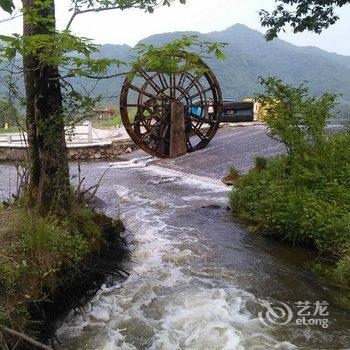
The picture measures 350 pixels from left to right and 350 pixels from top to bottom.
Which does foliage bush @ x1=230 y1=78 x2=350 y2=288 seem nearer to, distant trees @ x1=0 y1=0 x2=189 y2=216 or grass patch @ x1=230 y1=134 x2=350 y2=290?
grass patch @ x1=230 y1=134 x2=350 y2=290

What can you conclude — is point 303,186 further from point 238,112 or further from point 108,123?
point 108,123

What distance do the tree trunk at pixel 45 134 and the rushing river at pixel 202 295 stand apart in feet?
3.67

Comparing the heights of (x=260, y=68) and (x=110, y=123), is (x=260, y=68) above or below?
above

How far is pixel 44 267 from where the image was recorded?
3.71 metres

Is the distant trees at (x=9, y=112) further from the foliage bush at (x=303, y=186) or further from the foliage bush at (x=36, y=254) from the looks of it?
the foliage bush at (x=303, y=186)

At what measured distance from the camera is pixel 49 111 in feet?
14.7

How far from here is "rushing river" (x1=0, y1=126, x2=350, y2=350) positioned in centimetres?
354

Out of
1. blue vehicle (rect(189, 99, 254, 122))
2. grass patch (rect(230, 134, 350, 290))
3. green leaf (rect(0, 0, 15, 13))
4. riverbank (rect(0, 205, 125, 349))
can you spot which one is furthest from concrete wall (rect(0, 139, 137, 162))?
green leaf (rect(0, 0, 15, 13))

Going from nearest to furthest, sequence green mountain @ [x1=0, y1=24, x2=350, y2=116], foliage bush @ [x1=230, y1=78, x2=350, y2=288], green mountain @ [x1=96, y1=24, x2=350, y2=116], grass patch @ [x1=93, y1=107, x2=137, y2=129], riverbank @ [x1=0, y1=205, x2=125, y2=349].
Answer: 1. riverbank @ [x1=0, y1=205, x2=125, y2=349]
2. foliage bush @ [x1=230, y1=78, x2=350, y2=288]
3. grass patch @ [x1=93, y1=107, x2=137, y2=129]
4. green mountain @ [x1=0, y1=24, x2=350, y2=116]
5. green mountain @ [x1=96, y1=24, x2=350, y2=116]
